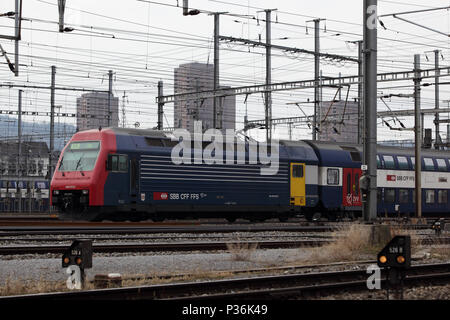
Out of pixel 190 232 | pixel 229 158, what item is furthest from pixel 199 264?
pixel 229 158

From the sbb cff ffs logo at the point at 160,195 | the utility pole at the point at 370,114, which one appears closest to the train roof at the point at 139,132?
the sbb cff ffs logo at the point at 160,195

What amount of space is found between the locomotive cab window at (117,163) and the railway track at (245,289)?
46.8 ft

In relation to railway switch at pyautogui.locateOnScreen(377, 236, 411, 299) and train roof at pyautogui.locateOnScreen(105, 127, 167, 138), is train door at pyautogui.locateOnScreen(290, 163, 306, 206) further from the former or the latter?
railway switch at pyautogui.locateOnScreen(377, 236, 411, 299)

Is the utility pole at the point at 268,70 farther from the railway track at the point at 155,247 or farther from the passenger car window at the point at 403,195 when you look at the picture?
the railway track at the point at 155,247

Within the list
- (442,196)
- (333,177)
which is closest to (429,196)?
(442,196)

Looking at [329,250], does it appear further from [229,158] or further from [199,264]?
[229,158]

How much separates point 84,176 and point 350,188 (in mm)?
13654

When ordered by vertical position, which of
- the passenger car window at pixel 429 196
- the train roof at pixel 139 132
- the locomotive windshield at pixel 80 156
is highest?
the train roof at pixel 139 132

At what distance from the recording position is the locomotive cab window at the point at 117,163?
25.6m

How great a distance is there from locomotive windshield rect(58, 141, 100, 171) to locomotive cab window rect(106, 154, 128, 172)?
1.76ft

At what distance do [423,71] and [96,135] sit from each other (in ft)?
47.7

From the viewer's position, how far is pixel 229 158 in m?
29.4

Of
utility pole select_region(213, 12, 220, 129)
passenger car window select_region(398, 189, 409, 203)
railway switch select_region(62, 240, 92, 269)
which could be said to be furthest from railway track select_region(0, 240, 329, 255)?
utility pole select_region(213, 12, 220, 129)

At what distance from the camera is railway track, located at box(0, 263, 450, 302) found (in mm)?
9758
